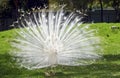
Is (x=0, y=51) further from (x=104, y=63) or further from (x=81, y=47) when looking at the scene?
(x=81, y=47)

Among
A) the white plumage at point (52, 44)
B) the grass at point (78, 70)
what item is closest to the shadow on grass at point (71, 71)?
the grass at point (78, 70)

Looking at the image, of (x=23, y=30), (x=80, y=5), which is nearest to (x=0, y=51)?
(x=23, y=30)

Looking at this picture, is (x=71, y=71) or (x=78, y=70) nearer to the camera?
(x=71, y=71)

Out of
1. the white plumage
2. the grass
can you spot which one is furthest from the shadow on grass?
the white plumage

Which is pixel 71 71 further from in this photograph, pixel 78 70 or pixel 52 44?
pixel 52 44

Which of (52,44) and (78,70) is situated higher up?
(52,44)

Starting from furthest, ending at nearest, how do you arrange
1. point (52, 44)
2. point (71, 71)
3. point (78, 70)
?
point (78, 70), point (71, 71), point (52, 44)

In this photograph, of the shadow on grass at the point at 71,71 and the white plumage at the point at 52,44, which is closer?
the white plumage at the point at 52,44

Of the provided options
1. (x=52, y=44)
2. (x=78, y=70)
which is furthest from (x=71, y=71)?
(x=52, y=44)

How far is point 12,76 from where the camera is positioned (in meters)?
10.3

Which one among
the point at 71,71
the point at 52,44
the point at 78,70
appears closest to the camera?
the point at 52,44

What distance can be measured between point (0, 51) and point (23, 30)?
1021 cm

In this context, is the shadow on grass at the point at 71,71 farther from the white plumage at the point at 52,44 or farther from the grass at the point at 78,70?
the white plumage at the point at 52,44

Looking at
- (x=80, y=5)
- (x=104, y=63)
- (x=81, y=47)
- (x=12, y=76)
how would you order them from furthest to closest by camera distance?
(x=80, y=5), (x=104, y=63), (x=12, y=76), (x=81, y=47)
